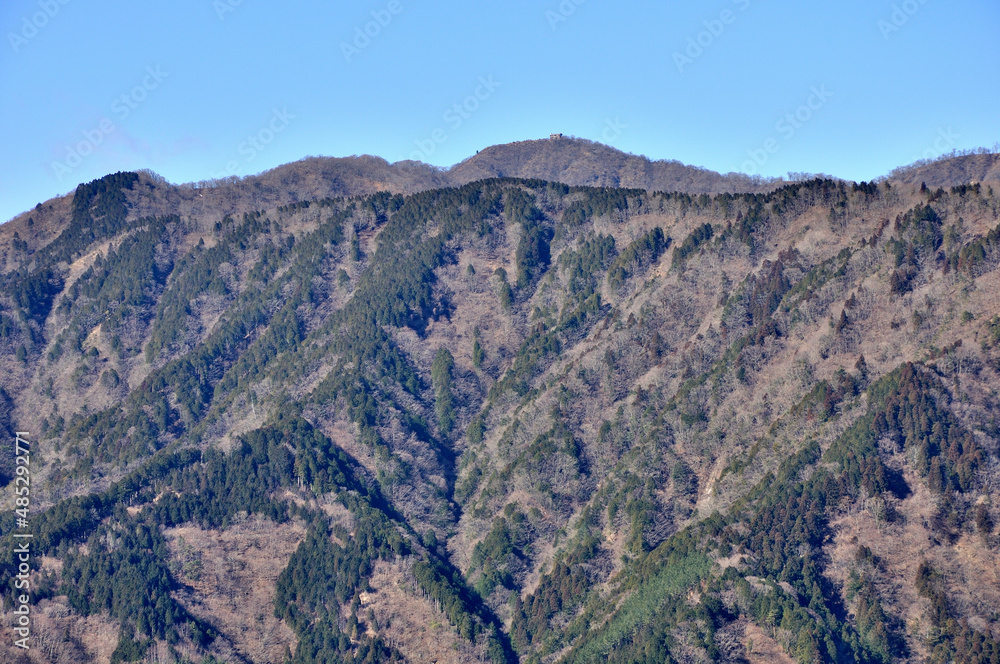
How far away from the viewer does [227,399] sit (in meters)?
172

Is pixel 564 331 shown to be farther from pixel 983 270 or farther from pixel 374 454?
pixel 983 270

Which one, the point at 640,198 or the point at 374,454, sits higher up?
the point at 640,198

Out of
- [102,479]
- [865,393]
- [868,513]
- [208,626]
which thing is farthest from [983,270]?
[102,479]

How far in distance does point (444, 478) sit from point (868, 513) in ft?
173

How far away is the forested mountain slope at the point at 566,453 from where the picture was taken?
12319cm

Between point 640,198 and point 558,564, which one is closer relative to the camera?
point 558,564

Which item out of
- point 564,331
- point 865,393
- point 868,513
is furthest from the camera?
point 564,331

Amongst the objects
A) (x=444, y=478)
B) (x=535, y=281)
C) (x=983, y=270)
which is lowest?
(x=444, y=478)

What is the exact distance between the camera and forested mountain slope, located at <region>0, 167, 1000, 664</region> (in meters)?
123

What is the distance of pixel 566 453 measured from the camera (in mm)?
149375

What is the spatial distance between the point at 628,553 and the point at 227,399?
2509 inches

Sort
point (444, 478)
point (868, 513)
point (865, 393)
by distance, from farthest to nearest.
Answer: point (444, 478) < point (865, 393) < point (868, 513)

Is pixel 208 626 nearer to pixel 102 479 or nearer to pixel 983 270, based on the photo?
pixel 102 479

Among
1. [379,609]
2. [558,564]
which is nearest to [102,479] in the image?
[379,609]
